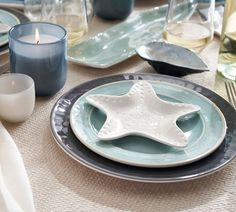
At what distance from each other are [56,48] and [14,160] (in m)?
0.18

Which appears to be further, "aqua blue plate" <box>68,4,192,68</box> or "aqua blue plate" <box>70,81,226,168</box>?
"aqua blue plate" <box>68,4,192,68</box>

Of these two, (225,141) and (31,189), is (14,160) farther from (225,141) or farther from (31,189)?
(225,141)

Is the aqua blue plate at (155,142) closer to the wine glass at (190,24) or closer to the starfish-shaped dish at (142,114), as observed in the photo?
the starfish-shaped dish at (142,114)

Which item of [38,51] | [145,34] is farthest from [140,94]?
[145,34]

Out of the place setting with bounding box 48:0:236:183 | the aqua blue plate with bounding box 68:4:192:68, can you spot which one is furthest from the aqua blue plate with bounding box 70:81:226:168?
the aqua blue plate with bounding box 68:4:192:68

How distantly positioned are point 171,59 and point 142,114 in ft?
0.61

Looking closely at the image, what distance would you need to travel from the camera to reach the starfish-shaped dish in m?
0.53

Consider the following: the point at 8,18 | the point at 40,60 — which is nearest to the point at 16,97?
the point at 40,60

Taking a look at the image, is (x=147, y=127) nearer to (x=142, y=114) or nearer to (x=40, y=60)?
(x=142, y=114)

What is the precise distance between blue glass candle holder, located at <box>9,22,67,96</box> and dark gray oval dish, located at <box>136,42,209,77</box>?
136 mm

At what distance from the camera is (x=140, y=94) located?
0.61 meters

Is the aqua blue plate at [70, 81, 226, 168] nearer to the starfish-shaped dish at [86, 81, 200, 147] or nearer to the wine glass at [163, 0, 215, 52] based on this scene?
the starfish-shaped dish at [86, 81, 200, 147]

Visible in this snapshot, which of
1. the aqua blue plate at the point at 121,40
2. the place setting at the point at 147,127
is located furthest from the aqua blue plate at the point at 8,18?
the place setting at the point at 147,127

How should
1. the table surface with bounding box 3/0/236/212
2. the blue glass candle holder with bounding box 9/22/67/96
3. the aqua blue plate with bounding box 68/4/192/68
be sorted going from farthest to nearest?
the aqua blue plate with bounding box 68/4/192/68 → the blue glass candle holder with bounding box 9/22/67/96 → the table surface with bounding box 3/0/236/212
